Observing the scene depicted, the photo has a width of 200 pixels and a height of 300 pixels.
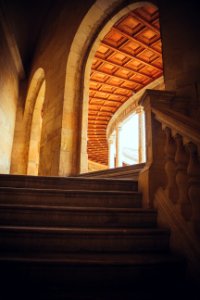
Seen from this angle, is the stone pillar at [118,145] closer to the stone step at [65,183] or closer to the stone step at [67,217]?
the stone step at [65,183]

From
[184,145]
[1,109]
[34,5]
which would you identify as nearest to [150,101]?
[184,145]

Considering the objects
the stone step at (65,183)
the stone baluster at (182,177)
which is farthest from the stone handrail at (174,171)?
the stone step at (65,183)

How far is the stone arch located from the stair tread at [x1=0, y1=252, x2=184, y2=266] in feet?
9.64

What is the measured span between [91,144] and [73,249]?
48.2ft

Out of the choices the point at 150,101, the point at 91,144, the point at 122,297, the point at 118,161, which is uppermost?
the point at 91,144

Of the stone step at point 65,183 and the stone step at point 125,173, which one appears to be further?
the stone step at point 125,173

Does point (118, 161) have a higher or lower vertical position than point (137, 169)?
higher

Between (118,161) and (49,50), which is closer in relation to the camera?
(49,50)

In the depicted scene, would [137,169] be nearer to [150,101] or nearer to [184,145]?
[150,101]

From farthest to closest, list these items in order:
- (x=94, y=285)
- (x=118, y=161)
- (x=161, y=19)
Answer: (x=118, y=161), (x=161, y=19), (x=94, y=285)

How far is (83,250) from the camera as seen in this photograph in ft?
5.34

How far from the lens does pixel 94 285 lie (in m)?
1.37

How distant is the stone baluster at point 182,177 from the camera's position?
5.57ft

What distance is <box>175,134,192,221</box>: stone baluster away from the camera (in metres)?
1.70
